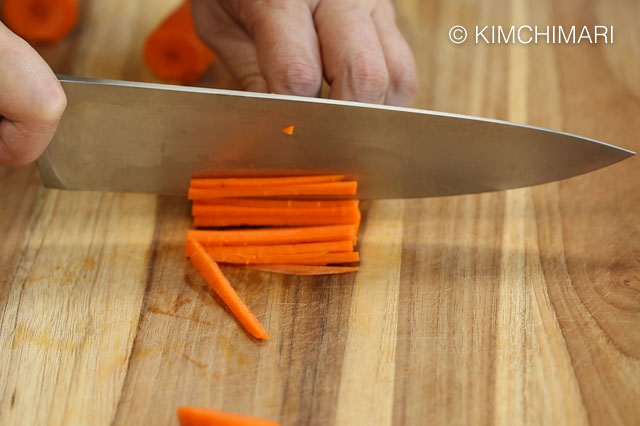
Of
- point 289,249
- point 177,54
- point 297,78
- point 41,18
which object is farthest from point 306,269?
point 41,18

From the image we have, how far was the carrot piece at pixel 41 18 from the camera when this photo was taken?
265cm

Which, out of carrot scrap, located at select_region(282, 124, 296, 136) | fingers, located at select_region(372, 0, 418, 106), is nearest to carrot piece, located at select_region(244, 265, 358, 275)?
carrot scrap, located at select_region(282, 124, 296, 136)

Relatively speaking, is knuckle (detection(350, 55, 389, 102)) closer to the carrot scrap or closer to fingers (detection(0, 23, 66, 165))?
the carrot scrap

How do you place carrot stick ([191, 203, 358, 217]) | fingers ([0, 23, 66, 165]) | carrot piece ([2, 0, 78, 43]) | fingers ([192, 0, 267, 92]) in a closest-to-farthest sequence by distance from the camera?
fingers ([0, 23, 66, 165]), carrot stick ([191, 203, 358, 217]), fingers ([192, 0, 267, 92]), carrot piece ([2, 0, 78, 43])

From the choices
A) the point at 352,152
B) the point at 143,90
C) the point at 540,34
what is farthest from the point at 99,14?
the point at 540,34

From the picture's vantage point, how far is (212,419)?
5.54ft

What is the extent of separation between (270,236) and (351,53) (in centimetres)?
50

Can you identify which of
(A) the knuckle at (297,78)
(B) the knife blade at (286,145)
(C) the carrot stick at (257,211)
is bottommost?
(C) the carrot stick at (257,211)

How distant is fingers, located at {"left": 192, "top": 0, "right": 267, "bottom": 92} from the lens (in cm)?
237

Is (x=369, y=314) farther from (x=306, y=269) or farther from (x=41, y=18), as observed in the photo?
(x=41, y=18)

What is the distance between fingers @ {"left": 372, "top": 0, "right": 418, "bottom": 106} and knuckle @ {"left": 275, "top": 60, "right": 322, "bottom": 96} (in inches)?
9.2

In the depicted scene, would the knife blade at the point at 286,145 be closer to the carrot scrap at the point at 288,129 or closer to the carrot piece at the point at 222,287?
the carrot scrap at the point at 288,129

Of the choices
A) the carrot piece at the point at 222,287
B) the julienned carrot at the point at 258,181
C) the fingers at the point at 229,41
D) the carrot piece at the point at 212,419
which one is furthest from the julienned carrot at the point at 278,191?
the carrot piece at the point at 212,419

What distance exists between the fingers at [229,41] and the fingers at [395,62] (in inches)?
15.1
